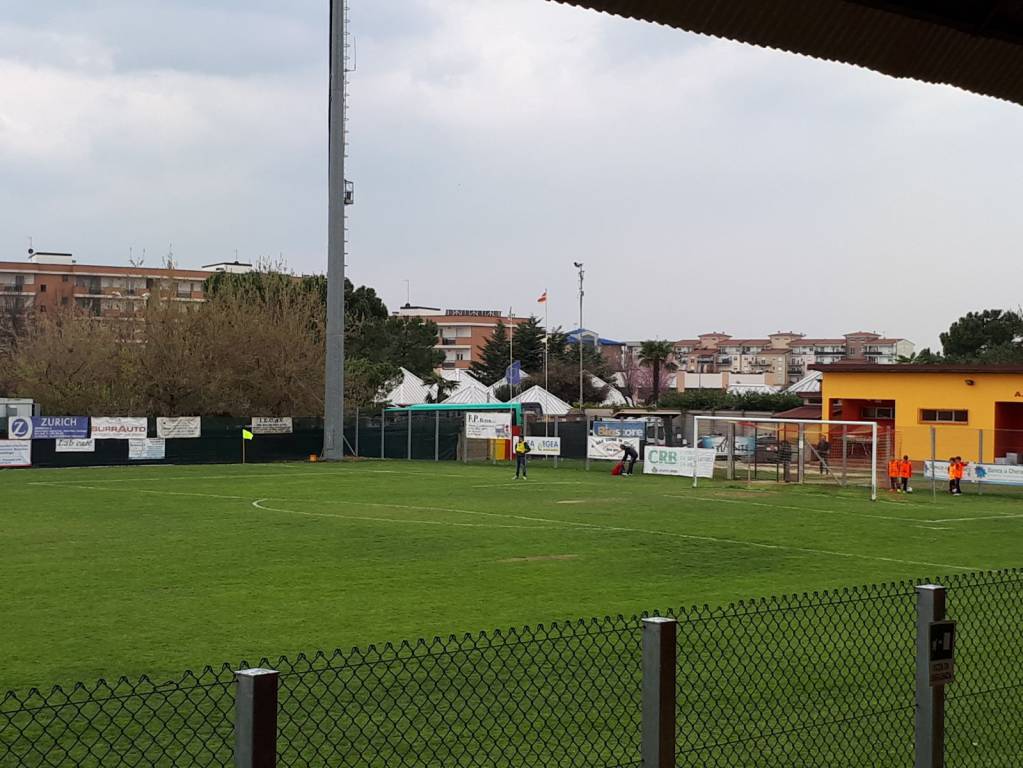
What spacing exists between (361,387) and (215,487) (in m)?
30.9

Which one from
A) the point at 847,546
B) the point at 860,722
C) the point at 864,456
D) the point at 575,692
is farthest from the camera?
the point at 864,456

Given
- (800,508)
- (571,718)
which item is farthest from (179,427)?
(571,718)

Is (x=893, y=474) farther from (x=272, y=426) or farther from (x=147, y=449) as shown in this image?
(x=147, y=449)

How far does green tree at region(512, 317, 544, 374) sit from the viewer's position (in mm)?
120375

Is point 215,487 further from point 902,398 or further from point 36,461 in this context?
point 902,398

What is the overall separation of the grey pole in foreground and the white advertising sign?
10.9 metres

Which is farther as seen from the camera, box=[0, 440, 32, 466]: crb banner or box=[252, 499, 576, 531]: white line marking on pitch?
box=[0, 440, 32, 466]: crb banner

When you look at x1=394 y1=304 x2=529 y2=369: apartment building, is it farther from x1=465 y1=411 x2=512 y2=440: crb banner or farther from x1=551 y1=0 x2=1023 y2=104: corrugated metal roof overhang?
x1=551 y1=0 x2=1023 y2=104: corrugated metal roof overhang

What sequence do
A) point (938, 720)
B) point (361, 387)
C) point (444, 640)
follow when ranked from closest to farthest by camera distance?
point (938, 720) → point (444, 640) → point (361, 387)

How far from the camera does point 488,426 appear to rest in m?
56.9

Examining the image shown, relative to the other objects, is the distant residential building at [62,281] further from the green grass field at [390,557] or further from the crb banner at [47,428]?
the green grass field at [390,557]

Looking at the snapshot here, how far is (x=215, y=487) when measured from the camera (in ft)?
131

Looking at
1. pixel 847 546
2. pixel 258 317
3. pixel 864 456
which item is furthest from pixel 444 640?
pixel 258 317

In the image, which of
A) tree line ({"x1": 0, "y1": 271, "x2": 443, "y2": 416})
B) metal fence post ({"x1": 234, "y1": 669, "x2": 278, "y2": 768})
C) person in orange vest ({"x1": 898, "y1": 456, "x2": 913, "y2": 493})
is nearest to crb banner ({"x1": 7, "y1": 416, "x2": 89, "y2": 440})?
tree line ({"x1": 0, "y1": 271, "x2": 443, "y2": 416})
